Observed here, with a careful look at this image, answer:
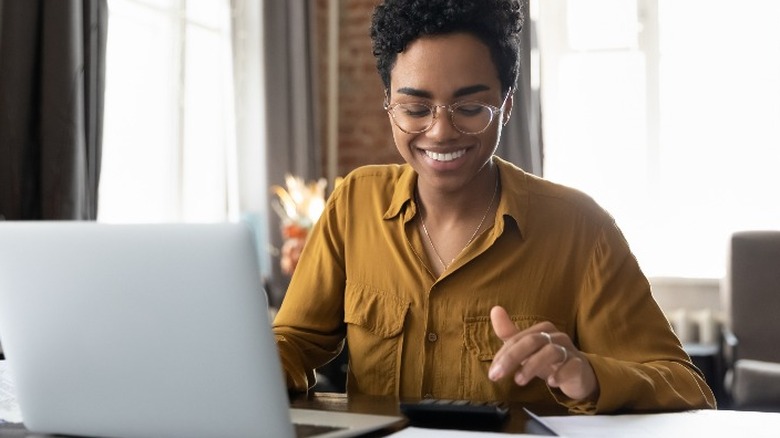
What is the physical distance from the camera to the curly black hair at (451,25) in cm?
154

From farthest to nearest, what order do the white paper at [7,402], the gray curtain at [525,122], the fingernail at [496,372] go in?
the gray curtain at [525,122]
the white paper at [7,402]
the fingernail at [496,372]

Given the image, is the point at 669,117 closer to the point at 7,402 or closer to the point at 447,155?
the point at 447,155

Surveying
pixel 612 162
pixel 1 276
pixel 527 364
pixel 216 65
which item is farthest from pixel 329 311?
pixel 612 162

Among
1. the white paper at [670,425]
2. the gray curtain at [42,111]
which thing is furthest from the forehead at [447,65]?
the gray curtain at [42,111]

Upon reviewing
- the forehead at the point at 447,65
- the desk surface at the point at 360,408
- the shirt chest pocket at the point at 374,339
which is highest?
the forehead at the point at 447,65

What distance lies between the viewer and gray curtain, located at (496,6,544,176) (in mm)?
4449

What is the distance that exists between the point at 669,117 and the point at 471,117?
340cm

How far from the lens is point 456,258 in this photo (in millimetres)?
1581

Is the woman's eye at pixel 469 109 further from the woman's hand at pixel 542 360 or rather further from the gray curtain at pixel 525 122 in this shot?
the gray curtain at pixel 525 122

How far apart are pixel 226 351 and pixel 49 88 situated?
7.13 feet

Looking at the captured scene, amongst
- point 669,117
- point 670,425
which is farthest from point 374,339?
point 669,117

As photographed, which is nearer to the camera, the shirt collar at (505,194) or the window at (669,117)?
the shirt collar at (505,194)

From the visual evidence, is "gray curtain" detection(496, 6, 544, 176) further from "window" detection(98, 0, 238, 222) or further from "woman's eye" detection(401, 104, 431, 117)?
"woman's eye" detection(401, 104, 431, 117)

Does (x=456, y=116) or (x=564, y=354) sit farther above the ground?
(x=456, y=116)
